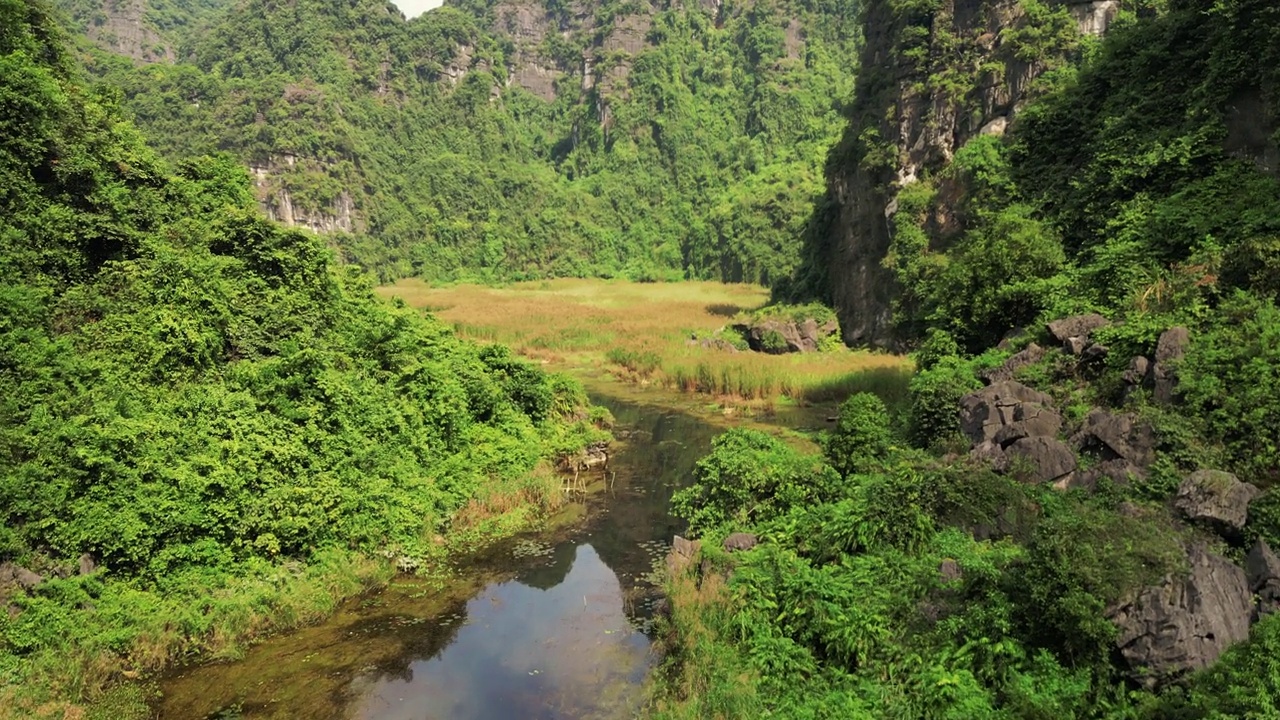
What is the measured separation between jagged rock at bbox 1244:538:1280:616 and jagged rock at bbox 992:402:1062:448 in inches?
170

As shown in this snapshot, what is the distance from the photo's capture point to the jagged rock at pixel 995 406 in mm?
13812

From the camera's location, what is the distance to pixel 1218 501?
9.44m

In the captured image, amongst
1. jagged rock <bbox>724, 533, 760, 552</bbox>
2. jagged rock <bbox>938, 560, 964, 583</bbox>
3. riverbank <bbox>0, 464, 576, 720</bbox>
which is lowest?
riverbank <bbox>0, 464, 576, 720</bbox>

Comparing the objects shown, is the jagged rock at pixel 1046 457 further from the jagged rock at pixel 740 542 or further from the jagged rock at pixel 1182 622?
the jagged rock at pixel 740 542

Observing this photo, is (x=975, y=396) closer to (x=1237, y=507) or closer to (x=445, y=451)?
(x=1237, y=507)

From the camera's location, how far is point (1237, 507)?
368 inches

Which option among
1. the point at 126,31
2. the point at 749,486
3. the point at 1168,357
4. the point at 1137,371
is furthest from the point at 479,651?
the point at 126,31

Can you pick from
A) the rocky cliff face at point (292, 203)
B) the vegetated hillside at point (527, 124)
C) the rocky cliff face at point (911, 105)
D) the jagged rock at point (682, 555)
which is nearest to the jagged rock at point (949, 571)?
the jagged rock at point (682, 555)

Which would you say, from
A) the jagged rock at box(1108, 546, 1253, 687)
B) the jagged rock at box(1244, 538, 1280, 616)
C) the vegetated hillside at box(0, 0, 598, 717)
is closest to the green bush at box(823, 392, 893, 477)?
the jagged rock at box(1244, 538, 1280, 616)

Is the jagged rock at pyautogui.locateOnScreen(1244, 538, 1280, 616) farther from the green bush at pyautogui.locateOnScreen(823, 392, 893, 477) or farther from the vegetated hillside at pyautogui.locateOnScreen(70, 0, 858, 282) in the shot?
the vegetated hillside at pyautogui.locateOnScreen(70, 0, 858, 282)

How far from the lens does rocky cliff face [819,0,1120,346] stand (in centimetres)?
3366

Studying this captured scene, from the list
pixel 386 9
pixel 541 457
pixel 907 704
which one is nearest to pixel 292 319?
pixel 541 457

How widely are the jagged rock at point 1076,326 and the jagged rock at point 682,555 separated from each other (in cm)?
906

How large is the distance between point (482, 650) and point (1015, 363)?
12572mm
